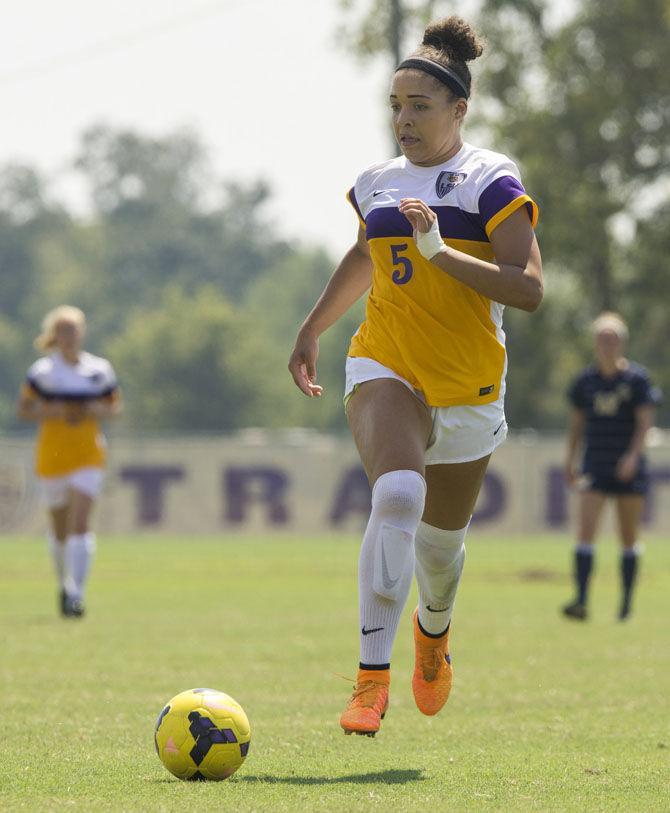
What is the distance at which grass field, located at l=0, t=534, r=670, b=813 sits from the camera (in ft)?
16.7

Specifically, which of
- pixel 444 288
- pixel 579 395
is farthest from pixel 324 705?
pixel 579 395

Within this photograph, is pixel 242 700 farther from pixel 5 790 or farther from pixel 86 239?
pixel 86 239

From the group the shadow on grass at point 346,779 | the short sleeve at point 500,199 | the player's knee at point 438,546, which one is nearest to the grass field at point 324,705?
the shadow on grass at point 346,779

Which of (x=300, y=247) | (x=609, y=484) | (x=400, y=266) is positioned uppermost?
(x=300, y=247)

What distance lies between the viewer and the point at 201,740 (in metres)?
5.34

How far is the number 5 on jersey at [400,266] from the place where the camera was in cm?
601

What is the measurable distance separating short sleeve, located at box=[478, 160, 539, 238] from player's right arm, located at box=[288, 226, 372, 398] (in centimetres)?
68

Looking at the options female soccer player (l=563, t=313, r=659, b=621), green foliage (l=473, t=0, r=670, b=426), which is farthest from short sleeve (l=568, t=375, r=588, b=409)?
green foliage (l=473, t=0, r=670, b=426)

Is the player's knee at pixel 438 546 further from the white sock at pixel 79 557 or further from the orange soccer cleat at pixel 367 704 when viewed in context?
the white sock at pixel 79 557

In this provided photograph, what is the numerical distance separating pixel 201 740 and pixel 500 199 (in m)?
2.10

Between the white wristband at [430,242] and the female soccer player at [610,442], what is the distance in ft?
23.8

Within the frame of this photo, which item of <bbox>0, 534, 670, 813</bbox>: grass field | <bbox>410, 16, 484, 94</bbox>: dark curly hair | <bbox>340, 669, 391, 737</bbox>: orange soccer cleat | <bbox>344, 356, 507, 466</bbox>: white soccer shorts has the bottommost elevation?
<bbox>0, 534, 670, 813</bbox>: grass field

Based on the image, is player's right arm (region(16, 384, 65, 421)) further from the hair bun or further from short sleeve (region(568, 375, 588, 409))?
the hair bun

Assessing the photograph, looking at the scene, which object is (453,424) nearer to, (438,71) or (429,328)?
(429,328)
